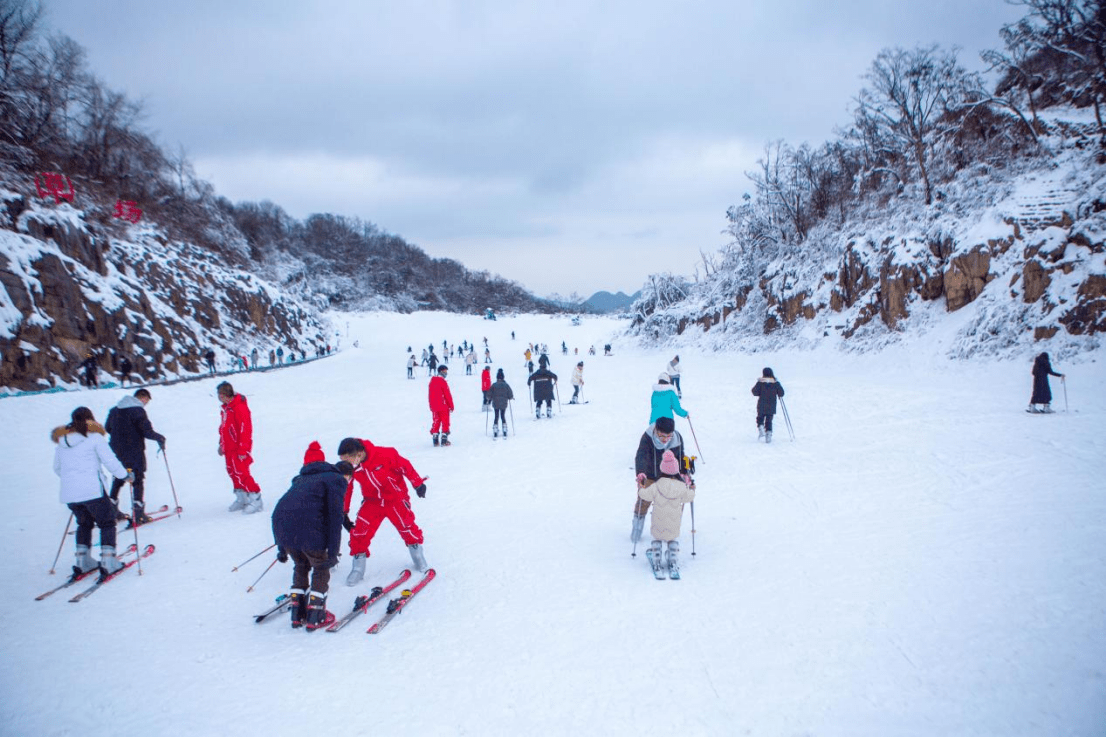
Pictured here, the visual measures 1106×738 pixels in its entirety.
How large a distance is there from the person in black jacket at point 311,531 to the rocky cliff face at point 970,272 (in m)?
20.4

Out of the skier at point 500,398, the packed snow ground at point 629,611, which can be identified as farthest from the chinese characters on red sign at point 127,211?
the skier at point 500,398

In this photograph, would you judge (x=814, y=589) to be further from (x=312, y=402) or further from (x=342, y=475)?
(x=312, y=402)

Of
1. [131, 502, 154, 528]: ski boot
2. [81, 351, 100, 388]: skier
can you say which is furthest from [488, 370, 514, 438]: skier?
[81, 351, 100, 388]: skier

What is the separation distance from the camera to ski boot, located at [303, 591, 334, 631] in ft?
13.8

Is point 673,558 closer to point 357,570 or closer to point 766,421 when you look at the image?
point 357,570

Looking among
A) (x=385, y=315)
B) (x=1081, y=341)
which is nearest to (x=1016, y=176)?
(x=1081, y=341)

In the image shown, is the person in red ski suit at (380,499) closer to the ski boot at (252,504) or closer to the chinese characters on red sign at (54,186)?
the ski boot at (252,504)

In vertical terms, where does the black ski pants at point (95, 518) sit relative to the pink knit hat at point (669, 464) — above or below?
below

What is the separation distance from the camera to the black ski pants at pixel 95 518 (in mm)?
5059

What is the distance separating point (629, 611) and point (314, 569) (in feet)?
8.85

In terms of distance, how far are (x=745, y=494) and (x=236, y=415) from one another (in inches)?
289

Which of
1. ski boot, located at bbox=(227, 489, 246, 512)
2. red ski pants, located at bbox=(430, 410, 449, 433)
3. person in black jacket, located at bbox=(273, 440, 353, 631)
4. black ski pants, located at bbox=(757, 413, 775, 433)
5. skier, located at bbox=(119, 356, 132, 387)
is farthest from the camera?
skier, located at bbox=(119, 356, 132, 387)

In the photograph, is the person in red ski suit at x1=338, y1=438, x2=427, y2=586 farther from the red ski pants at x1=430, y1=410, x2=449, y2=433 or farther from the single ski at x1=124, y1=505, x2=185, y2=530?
the red ski pants at x1=430, y1=410, x2=449, y2=433

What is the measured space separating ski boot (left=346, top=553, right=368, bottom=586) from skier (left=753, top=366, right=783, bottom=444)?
802 centimetres
